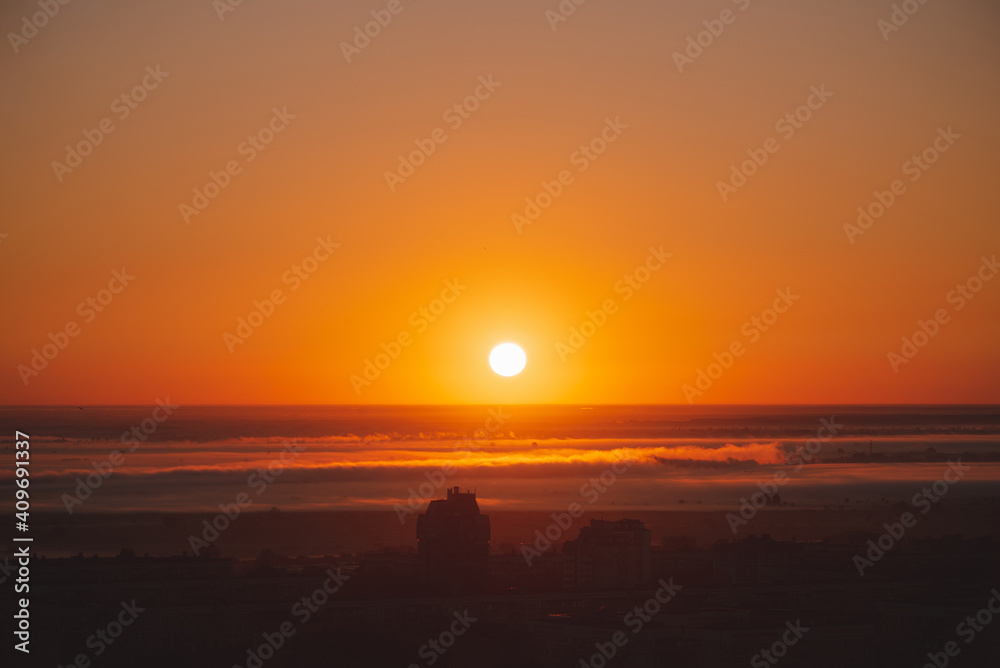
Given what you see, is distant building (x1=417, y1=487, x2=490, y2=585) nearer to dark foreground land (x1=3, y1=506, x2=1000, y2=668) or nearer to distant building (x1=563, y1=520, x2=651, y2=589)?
dark foreground land (x1=3, y1=506, x2=1000, y2=668)

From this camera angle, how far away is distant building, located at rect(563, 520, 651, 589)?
39.2m

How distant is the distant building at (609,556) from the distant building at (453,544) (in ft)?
8.86

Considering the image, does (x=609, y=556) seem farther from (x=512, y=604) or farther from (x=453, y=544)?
(x=512, y=604)

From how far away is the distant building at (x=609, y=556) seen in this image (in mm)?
39188

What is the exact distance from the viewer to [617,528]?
40406mm

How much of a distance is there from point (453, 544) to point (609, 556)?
4812 millimetres

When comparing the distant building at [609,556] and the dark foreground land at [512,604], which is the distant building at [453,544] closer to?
the dark foreground land at [512,604]

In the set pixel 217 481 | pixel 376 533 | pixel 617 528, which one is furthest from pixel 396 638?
pixel 217 481

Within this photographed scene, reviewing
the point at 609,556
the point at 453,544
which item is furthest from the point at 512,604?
the point at 609,556

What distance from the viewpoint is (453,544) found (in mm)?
39781

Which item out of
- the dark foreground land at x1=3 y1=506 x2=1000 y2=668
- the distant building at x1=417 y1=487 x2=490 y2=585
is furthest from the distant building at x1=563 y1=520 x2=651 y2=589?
the distant building at x1=417 y1=487 x2=490 y2=585

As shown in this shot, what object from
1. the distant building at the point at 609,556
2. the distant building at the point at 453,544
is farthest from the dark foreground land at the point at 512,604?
the distant building at the point at 453,544

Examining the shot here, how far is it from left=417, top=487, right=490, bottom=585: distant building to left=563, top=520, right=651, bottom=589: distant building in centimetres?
270

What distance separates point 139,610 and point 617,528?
15366 mm
